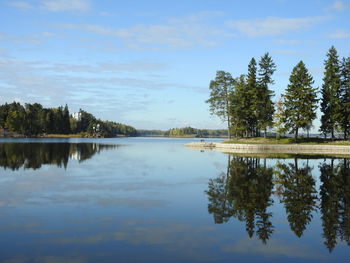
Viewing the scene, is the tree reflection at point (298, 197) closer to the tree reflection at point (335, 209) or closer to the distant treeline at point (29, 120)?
the tree reflection at point (335, 209)

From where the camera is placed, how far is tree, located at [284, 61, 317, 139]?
72.6 metres

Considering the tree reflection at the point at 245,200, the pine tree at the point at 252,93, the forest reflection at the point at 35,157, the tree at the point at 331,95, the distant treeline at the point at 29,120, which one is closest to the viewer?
the tree reflection at the point at 245,200

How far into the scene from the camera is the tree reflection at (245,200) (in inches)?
575

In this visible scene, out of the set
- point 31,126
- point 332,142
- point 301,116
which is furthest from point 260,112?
point 31,126

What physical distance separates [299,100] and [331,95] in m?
7.05

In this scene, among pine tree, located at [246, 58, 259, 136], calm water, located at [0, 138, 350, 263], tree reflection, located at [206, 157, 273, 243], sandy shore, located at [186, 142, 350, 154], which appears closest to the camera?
calm water, located at [0, 138, 350, 263]

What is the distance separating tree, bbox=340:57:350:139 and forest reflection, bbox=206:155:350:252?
47677 millimetres

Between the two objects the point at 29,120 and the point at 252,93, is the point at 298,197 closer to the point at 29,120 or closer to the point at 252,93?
the point at 252,93

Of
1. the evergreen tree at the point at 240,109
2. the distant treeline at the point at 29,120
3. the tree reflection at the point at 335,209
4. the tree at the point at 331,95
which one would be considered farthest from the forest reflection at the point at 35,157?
the distant treeline at the point at 29,120

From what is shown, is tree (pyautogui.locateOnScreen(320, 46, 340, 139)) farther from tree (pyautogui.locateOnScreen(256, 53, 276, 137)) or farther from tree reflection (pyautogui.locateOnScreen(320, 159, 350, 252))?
tree reflection (pyautogui.locateOnScreen(320, 159, 350, 252))

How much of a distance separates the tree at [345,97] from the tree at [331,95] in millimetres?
963

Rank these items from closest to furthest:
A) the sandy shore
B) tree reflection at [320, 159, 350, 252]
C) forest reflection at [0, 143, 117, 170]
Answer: tree reflection at [320, 159, 350, 252] < forest reflection at [0, 143, 117, 170] < the sandy shore

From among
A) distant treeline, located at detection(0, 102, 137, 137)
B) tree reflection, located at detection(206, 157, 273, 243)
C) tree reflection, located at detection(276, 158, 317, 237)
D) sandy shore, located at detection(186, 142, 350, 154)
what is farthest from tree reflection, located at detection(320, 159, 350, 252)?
distant treeline, located at detection(0, 102, 137, 137)

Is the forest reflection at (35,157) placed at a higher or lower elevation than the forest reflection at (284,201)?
higher
